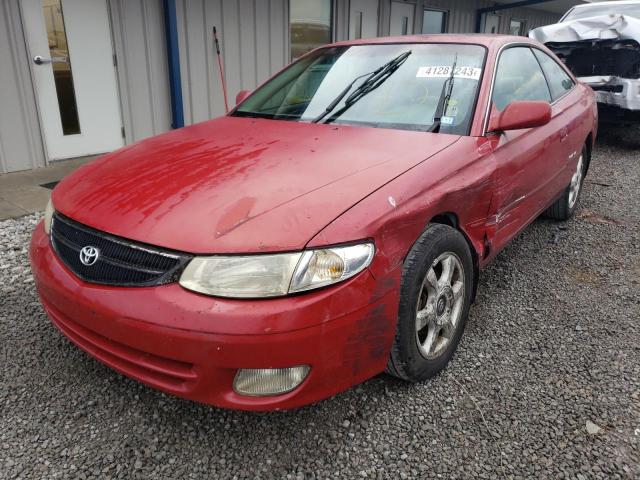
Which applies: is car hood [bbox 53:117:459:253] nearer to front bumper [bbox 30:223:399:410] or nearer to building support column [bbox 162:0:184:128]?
front bumper [bbox 30:223:399:410]

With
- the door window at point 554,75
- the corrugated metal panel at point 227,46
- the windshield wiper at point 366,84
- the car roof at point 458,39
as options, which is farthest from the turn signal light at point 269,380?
the corrugated metal panel at point 227,46

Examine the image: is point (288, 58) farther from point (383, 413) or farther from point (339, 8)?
point (383, 413)

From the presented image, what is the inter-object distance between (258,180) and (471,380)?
1340 mm

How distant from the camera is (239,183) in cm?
206

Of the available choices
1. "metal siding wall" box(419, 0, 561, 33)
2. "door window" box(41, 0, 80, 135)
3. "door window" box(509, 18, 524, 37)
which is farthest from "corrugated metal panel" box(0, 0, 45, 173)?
"door window" box(509, 18, 524, 37)

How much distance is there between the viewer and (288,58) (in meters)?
8.14

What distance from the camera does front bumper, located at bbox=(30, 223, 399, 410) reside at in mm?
1666

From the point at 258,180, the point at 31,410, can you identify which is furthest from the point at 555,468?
the point at 31,410

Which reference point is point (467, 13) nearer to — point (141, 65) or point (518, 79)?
point (141, 65)

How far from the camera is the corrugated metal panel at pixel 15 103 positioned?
525 centimetres

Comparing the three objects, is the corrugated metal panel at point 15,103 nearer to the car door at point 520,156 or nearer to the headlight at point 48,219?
the headlight at point 48,219

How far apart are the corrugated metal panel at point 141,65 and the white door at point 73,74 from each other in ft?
0.37

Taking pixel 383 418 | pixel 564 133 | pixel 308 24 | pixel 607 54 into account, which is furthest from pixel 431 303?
pixel 308 24

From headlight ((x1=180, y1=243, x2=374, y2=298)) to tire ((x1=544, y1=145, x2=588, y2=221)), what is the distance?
3232 mm
